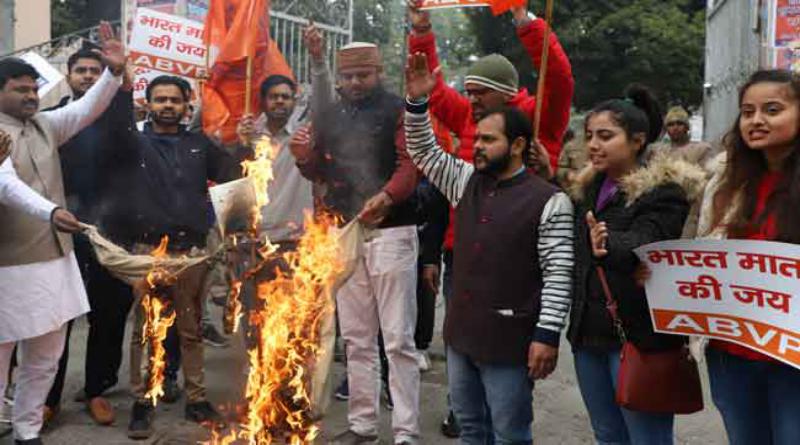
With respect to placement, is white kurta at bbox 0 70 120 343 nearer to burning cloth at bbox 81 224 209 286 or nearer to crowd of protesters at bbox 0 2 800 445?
crowd of protesters at bbox 0 2 800 445

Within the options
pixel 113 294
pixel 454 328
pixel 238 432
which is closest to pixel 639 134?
pixel 454 328

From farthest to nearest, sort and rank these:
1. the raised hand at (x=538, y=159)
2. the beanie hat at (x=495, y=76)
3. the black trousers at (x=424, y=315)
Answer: the black trousers at (x=424, y=315) → the beanie hat at (x=495, y=76) → the raised hand at (x=538, y=159)

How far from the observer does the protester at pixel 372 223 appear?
183 inches

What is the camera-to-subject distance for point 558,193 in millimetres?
3498

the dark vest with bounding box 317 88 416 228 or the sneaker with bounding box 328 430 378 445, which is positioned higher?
the dark vest with bounding box 317 88 416 228

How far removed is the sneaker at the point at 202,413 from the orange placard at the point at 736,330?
3.15 m

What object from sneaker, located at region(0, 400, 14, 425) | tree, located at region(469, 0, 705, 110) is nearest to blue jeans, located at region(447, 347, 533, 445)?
sneaker, located at region(0, 400, 14, 425)

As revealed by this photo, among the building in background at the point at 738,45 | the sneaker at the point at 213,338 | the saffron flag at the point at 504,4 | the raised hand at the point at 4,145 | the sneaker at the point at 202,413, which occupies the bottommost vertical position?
the sneaker at the point at 202,413

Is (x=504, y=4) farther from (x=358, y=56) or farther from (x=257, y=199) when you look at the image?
(x=257, y=199)

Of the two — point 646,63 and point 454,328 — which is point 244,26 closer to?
point 454,328

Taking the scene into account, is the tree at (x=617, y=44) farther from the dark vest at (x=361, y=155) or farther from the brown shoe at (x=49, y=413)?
the brown shoe at (x=49, y=413)

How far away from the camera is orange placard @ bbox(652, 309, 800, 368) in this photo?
266 centimetres

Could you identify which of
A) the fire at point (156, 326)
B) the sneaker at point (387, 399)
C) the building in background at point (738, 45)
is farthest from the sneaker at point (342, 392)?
the building in background at point (738, 45)

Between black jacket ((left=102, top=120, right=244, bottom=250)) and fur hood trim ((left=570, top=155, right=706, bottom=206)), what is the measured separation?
298cm
